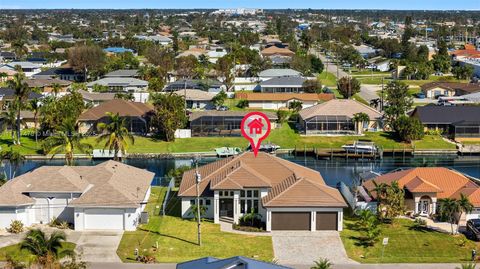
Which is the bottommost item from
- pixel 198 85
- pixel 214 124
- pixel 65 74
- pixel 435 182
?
pixel 214 124

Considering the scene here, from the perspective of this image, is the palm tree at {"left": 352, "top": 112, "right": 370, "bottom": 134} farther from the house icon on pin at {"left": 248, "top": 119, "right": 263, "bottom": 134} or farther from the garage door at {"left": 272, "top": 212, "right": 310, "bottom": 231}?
the garage door at {"left": 272, "top": 212, "right": 310, "bottom": 231}

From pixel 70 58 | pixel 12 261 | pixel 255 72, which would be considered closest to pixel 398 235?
pixel 12 261

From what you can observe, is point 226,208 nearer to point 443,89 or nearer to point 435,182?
point 435,182

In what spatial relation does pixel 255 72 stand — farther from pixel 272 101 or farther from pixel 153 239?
pixel 153 239

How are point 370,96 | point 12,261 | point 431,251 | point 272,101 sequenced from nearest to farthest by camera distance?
point 12,261 → point 431,251 → point 272,101 → point 370,96

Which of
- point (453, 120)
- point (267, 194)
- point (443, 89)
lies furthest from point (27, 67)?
point (267, 194)

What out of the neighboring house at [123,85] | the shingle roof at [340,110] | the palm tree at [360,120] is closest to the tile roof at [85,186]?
the palm tree at [360,120]
